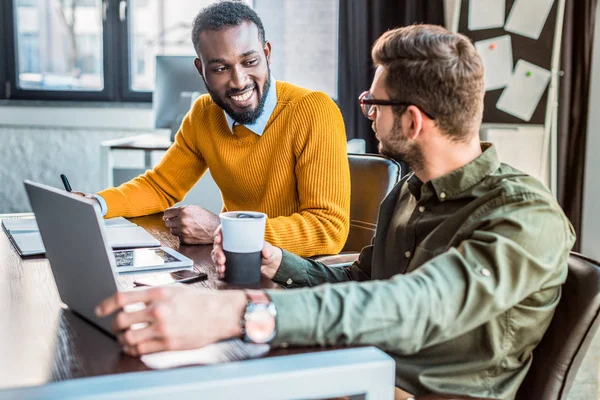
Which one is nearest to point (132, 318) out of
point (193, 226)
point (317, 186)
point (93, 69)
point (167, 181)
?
point (193, 226)

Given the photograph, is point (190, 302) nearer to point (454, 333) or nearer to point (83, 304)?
point (83, 304)

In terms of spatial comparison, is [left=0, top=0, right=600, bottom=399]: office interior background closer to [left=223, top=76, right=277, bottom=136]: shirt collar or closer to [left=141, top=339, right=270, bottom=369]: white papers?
[left=223, top=76, right=277, bottom=136]: shirt collar

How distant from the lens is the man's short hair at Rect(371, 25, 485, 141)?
1.08 meters

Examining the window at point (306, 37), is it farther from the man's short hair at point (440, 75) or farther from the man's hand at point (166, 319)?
the man's hand at point (166, 319)

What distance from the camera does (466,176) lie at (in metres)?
1.09

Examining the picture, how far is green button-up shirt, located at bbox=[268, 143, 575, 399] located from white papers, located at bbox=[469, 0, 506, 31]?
2.71 m

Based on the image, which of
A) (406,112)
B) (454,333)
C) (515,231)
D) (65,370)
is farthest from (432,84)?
(65,370)

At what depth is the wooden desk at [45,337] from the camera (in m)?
0.77

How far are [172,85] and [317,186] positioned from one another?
7.25 feet

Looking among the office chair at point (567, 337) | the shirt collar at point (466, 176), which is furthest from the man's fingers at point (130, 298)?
the shirt collar at point (466, 176)

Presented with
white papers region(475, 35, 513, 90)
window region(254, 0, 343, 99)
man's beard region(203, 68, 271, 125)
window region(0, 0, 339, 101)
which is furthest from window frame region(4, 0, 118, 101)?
man's beard region(203, 68, 271, 125)

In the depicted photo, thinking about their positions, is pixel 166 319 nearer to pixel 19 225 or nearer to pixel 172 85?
pixel 19 225

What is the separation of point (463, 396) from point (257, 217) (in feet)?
1.34

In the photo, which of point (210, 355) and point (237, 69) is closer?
point (210, 355)
